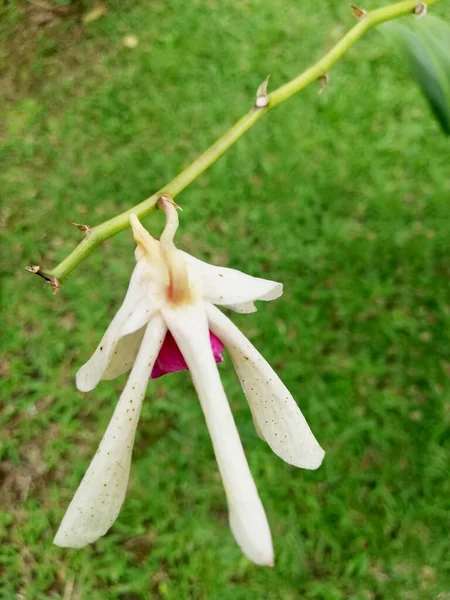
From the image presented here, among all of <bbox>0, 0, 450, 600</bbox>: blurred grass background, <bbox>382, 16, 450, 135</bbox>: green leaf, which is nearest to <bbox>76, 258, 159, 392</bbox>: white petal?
<bbox>382, 16, 450, 135</bbox>: green leaf

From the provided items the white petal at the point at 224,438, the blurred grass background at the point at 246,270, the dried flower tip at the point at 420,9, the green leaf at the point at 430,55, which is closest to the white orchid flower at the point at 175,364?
the white petal at the point at 224,438

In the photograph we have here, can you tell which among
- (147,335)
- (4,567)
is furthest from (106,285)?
(147,335)

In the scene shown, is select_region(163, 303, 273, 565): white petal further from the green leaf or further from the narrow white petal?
the green leaf

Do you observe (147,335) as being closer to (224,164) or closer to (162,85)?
(224,164)

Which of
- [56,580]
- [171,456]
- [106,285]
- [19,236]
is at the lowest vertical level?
[56,580]

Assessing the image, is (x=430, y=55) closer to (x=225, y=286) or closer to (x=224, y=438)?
(x=225, y=286)

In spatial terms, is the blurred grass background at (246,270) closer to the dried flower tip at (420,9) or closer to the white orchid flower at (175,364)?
the dried flower tip at (420,9)

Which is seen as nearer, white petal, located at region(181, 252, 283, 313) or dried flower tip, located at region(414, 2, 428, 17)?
white petal, located at region(181, 252, 283, 313)
